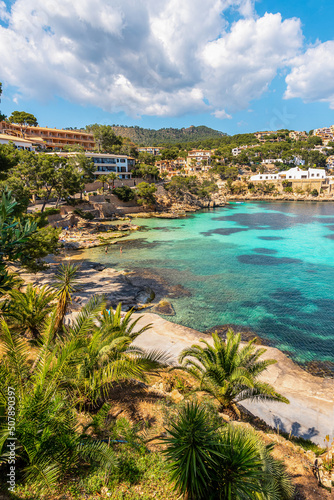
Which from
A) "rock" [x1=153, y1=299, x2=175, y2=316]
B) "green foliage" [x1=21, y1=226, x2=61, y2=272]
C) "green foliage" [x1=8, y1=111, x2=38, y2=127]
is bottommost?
"rock" [x1=153, y1=299, x2=175, y2=316]

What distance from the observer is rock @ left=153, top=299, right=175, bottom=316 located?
18.5 metres

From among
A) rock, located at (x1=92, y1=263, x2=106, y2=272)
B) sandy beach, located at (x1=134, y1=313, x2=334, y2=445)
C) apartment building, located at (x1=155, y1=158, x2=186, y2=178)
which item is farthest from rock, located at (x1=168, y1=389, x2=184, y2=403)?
apartment building, located at (x1=155, y1=158, x2=186, y2=178)

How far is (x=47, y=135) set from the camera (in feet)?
257

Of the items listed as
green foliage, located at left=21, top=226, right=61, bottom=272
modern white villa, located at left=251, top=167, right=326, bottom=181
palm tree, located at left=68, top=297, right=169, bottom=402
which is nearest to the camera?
palm tree, located at left=68, top=297, right=169, bottom=402

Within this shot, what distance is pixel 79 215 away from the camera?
4656 cm

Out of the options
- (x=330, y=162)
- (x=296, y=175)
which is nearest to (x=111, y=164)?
(x=296, y=175)

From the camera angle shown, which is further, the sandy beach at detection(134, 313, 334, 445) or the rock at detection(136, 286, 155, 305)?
the rock at detection(136, 286, 155, 305)

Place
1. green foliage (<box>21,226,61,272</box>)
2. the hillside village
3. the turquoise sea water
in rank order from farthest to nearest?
1. the hillside village
2. the turquoise sea water
3. green foliage (<box>21,226,61,272</box>)

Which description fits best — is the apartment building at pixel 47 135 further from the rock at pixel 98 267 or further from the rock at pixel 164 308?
the rock at pixel 164 308

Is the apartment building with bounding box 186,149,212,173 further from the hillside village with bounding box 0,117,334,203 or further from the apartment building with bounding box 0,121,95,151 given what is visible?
the apartment building with bounding box 0,121,95,151

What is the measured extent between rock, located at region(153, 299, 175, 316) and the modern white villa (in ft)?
344

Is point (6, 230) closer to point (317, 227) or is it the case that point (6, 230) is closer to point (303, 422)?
point (303, 422)

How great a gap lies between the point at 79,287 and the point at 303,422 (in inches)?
659

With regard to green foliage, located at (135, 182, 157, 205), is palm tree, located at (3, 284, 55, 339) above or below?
below
